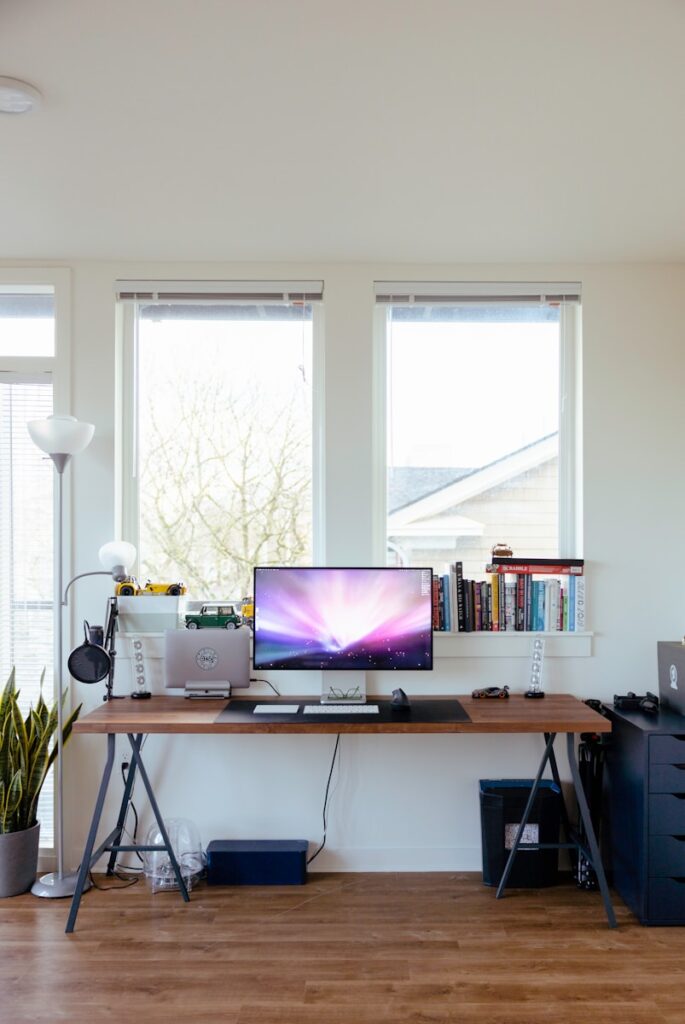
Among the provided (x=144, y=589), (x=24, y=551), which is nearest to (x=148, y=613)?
(x=144, y=589)

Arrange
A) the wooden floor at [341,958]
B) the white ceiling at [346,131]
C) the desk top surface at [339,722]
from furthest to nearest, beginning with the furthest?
the desk top surface at [339,722] < the wooden floor at [341,958] < the white ceiling at [346,131]

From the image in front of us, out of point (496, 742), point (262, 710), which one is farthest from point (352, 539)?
point (496, 742)

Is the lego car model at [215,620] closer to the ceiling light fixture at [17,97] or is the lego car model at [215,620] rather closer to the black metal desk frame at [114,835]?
the black metal desk frame at [114,835]

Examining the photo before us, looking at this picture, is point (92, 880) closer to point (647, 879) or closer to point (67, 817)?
point (67, 817)

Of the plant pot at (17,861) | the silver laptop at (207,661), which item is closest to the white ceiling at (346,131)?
the silver laptop at (207,661)

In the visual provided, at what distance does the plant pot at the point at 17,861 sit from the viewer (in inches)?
131

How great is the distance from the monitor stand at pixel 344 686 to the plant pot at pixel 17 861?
1.34 m

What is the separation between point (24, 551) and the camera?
3742 millimetres

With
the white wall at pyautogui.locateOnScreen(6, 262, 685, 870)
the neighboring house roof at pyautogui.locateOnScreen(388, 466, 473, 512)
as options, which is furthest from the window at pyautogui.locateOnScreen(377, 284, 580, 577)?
the white wall at pyautogui.locateOnScreen(6, 262, 685, 870)

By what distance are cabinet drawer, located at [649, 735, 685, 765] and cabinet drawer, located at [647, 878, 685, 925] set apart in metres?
0.45

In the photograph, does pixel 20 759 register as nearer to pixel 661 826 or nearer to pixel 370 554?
pixel 370 554

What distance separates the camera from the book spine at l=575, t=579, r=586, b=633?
3.63m

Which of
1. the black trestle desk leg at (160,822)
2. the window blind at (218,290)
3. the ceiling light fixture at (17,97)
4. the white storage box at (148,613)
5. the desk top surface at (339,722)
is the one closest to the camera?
the ceiling light fixture at (17,97)

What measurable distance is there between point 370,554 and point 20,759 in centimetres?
170
